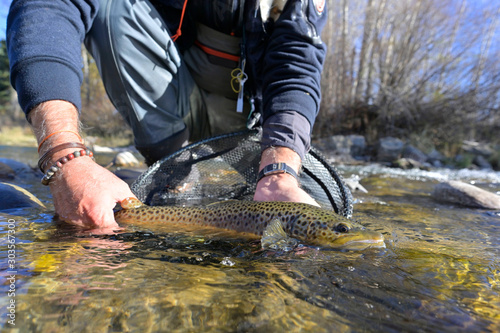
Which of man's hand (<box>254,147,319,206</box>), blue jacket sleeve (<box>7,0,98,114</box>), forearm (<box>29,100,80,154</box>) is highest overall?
blue jacket sleeve (<box>7,0,98,114</box>)

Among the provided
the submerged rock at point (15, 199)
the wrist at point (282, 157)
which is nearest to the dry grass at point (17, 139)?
the submerged rock at point (15, 199)

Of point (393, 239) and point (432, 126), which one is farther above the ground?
point (432, 126)

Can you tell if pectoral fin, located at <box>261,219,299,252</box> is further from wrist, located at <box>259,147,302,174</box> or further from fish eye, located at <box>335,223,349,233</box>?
wrist, located at <box>259,147,302,174</box>

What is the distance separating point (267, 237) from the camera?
162 centimetres

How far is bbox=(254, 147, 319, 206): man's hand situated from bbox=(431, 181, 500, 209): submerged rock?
252 centimetres

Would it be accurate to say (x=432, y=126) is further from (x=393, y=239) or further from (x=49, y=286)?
(x=49, y=286)

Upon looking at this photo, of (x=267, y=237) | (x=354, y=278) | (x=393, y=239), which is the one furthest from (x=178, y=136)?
(x=354, y=278)

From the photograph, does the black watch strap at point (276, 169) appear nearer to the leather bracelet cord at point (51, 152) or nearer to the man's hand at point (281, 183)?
the man's hand at point (281, 183)

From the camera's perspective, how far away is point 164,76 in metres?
2.92

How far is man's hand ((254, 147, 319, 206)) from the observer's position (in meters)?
2.04

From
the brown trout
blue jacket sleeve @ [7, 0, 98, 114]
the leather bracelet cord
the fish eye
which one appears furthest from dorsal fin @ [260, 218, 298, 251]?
blue jacket sleeve @ [7, 0, 98, 114]

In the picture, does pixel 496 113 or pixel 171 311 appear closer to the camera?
pixel 171 311

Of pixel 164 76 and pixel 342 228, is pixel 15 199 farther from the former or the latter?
pixel 342 228

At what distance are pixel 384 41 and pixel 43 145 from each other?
52.3 ft
